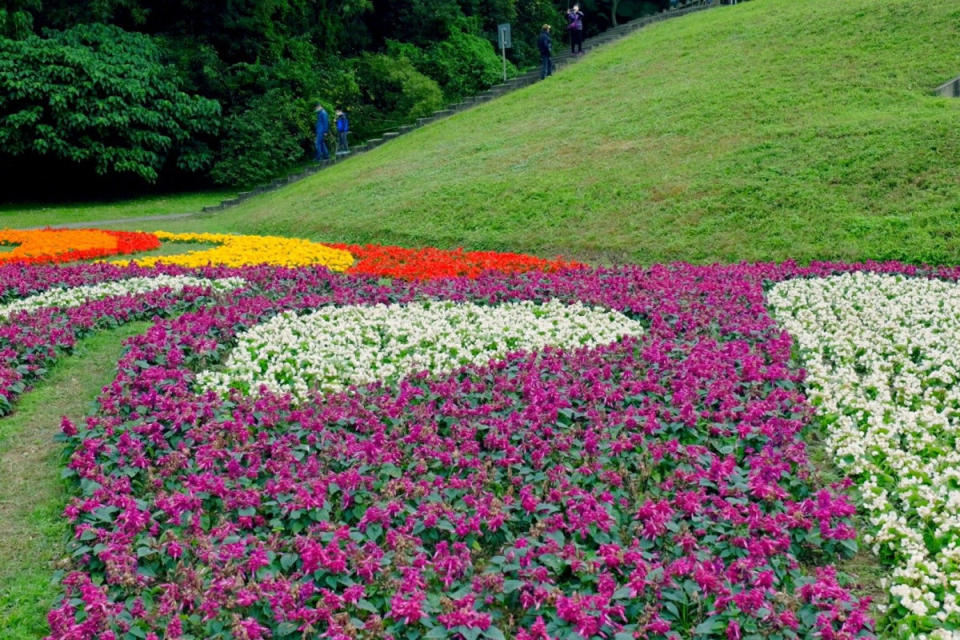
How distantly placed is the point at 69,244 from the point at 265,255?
4113mm

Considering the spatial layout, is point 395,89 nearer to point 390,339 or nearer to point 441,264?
point 441,264

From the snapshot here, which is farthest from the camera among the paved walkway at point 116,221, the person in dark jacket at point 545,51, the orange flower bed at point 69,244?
the person in dark jacket at point 545,51

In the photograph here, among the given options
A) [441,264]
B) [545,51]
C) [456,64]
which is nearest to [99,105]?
[456,64]

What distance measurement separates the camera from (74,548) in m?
4.39

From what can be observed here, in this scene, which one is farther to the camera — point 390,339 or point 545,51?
point 545,51

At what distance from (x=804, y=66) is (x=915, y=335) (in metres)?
13.2

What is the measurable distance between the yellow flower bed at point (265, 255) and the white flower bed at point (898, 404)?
6529 millimetres

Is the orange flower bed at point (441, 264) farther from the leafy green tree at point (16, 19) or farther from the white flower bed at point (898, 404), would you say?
the leafy green tree at point (16, 19)

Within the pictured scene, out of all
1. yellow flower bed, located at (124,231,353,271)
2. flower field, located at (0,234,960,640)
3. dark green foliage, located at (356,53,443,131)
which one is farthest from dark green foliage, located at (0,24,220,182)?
flower field, located at (0,234,960,640)

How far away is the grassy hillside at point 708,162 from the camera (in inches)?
468

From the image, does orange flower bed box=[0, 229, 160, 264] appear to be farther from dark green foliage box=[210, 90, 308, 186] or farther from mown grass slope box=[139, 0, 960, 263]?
dark green foliage box=[210, 90, 308, 186]

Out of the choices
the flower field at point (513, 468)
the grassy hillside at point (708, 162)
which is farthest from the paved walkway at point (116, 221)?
the flower field at point (513, 468)

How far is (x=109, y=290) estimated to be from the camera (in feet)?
33.7

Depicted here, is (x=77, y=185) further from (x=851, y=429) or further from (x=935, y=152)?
(x=851, y=429)
